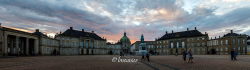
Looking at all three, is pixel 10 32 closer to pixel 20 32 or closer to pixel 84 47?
pixel 20 32

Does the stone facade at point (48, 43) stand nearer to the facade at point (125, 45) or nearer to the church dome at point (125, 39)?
the facade at point (125, 45)

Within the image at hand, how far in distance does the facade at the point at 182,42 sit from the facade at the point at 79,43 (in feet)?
105

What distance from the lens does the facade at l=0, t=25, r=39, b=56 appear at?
42653 millimetres

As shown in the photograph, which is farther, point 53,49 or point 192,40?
point 192,40

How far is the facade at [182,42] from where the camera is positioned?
96.3m

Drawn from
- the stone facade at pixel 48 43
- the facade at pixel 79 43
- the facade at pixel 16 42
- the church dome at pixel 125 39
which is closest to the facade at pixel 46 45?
the stone facade at pixel 48 43

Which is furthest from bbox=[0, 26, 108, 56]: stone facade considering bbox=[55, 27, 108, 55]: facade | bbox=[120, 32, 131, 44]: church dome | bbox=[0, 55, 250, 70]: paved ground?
bbox=[120, 32, 131, 44]: church dome

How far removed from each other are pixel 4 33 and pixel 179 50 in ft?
261

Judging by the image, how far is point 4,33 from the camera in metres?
42.8

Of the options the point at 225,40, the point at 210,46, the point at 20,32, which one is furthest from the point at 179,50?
the point at 20,32

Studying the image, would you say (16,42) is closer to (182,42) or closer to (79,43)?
(79,43)

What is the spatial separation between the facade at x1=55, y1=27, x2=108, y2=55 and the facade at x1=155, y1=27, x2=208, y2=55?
105 feet

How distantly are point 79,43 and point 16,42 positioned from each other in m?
49.7

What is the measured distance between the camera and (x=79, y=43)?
323 ft
